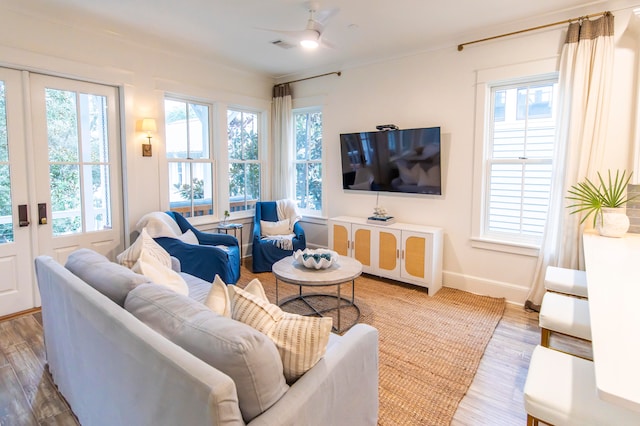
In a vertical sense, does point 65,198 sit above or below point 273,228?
above

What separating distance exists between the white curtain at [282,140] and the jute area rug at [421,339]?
168 centimetres

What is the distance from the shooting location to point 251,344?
1.13 m

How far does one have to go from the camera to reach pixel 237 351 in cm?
110

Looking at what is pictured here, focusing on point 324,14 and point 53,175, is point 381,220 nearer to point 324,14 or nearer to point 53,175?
point 324,14

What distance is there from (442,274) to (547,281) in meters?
1.64

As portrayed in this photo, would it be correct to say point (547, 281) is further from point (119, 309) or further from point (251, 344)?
point (119, 309)

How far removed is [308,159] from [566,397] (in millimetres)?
4541

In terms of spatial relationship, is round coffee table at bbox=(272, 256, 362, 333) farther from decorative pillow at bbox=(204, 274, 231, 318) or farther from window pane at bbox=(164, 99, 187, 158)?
window pane at bbox=(164, 99, 187, 158)

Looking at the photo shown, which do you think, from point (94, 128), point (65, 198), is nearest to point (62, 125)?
point (94, 128)

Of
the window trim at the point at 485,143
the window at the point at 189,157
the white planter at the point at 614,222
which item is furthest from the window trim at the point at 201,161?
the white planter at the point at 614,222

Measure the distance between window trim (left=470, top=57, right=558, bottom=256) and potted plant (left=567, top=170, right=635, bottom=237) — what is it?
0.64 meters

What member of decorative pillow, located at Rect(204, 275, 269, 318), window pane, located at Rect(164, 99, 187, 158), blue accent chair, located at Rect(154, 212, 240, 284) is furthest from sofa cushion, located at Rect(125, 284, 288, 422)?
window pane, located at Rect(164, 99, 187, 158)

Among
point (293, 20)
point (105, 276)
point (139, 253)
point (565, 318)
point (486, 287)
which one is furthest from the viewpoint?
point (486, 287)

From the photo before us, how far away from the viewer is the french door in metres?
3.22
